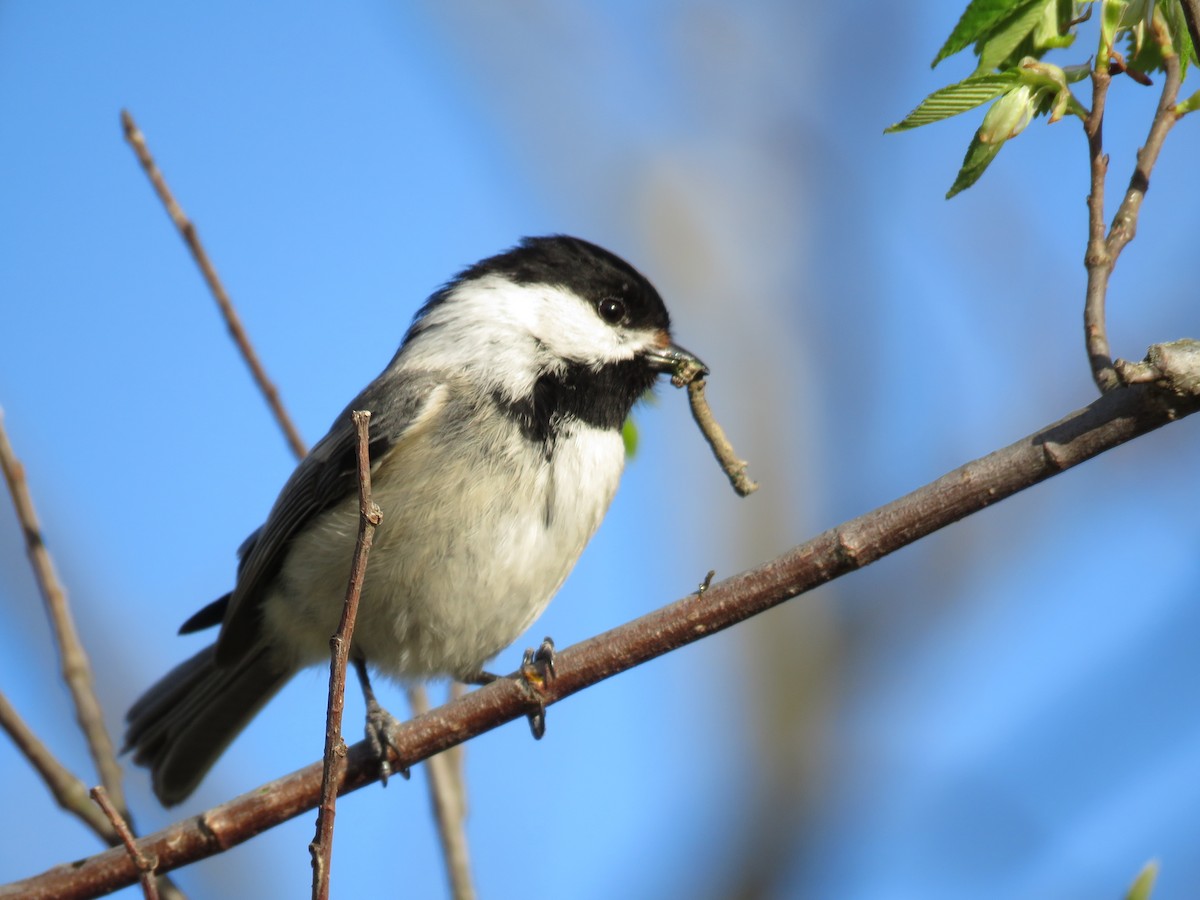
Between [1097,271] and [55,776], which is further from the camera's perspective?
[55,776]

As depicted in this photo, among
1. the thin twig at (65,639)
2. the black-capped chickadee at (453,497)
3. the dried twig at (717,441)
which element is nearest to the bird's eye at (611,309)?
the black-capped chickadee at (453,497)

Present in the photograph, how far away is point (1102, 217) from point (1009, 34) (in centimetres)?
31

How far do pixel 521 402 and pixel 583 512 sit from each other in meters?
0.34

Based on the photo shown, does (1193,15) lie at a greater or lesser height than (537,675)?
greater

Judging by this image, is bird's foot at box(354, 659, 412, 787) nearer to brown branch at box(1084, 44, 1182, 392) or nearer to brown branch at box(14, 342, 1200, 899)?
brown branch at box(14, 342, 1200, 899)

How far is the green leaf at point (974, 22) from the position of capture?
5.92 feet

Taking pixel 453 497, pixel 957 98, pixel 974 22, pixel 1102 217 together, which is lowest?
pixel 1102 217

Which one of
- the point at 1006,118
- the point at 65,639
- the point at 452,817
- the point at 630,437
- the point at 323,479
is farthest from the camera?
the point at 323,479

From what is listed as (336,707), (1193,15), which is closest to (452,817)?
(336,707)

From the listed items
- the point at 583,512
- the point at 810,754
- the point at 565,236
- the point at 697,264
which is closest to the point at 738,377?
the point at 697,264

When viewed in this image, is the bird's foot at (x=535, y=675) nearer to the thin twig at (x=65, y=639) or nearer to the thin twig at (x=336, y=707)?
the thin twig at (x=336, y=707)

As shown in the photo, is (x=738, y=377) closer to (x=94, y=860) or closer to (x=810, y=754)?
(x=810, y=754)

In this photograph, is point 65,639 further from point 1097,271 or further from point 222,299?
point 1097,271

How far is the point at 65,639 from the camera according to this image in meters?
2.61
